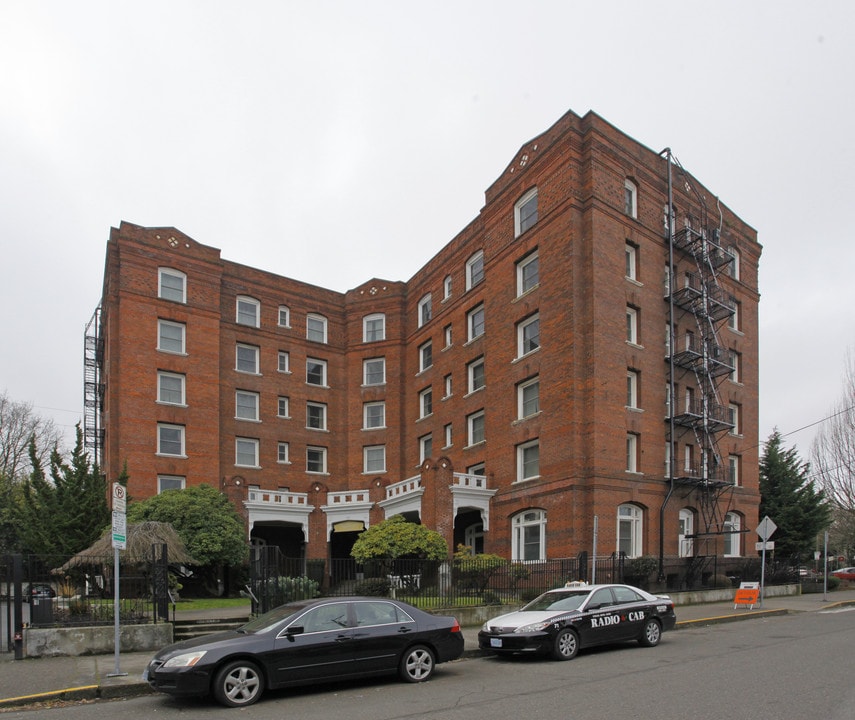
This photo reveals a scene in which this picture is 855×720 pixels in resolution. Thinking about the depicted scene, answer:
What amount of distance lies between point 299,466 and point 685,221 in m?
21.9

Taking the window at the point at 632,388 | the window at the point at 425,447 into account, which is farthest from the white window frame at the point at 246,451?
the window at the point at 632,388

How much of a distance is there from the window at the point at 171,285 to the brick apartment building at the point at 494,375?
16cm

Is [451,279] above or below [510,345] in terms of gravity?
above

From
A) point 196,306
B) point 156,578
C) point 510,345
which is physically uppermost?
point 196,306

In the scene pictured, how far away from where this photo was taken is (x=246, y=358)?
38.2m

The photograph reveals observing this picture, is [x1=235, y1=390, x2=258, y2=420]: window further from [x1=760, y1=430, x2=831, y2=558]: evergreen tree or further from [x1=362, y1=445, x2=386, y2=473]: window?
[x1=760, y1=430, x2=831, y2=558]: evergreen tree

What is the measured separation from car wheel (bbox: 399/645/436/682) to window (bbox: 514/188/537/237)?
21130mm

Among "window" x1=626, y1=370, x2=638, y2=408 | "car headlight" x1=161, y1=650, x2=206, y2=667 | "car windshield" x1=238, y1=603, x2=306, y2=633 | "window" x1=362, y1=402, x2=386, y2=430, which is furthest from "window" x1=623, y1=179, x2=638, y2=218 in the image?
"car headlight" x1=161, y1=650, x2=206, y2=667

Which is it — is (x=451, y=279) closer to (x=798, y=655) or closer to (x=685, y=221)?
(x=685, y=221)

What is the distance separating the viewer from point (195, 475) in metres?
33.8

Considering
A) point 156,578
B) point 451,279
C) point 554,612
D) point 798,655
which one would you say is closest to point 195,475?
point 451,279

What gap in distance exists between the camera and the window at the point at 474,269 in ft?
113

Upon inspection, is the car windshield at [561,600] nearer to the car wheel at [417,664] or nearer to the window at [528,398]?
the car wheel at [417,664]

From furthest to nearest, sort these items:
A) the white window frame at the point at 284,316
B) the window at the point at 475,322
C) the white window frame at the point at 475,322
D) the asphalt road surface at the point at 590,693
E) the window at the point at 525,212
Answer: the white window frame at the point at 284,316
the window at the point at 475,322
the white window frame at the point at 475,322
the window at the point at 525,212
the asphalt road surface at the point at 590,693
